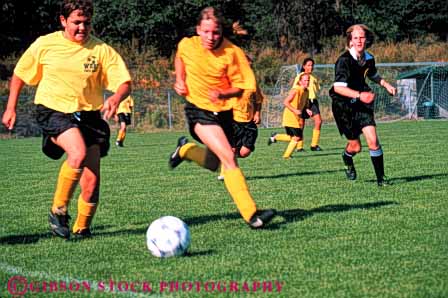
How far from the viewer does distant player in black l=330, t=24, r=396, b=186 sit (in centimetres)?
→ 1004

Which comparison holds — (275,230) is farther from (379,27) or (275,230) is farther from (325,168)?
(379,27)

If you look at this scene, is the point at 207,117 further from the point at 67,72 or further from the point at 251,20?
the point at 251,20

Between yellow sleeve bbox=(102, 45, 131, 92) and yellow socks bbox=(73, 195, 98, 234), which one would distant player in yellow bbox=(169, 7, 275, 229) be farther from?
yellow socks bbox=(73, 195, 98, 234)

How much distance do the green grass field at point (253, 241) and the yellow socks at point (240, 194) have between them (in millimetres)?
178

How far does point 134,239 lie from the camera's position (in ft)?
22.4

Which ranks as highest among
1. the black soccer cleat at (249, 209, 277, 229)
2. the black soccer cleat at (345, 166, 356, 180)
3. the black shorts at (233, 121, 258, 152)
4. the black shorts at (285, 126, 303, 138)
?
the black soccer cleat at (249, 209, 277, 229)

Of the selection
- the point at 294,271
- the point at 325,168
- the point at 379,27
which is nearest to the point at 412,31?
the point at 379,27

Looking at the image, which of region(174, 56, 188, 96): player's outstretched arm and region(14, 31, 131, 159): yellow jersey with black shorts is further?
region(174, 56, 188, 96): player's outstretched arm

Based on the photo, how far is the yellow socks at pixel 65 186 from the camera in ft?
22.4

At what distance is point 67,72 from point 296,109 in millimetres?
9174

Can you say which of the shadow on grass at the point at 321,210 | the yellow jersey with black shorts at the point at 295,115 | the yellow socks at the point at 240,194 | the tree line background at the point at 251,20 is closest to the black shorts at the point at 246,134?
the shadow on grass at the point at 321,210

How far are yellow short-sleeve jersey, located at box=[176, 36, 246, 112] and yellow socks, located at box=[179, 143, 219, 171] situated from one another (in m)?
0.75

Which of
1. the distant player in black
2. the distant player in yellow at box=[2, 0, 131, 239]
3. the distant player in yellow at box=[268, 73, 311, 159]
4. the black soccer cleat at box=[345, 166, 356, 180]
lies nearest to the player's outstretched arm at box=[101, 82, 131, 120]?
the distant player in yellow at box=[2, 0, 131, 239]

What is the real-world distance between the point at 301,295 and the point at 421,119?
30973 mm
